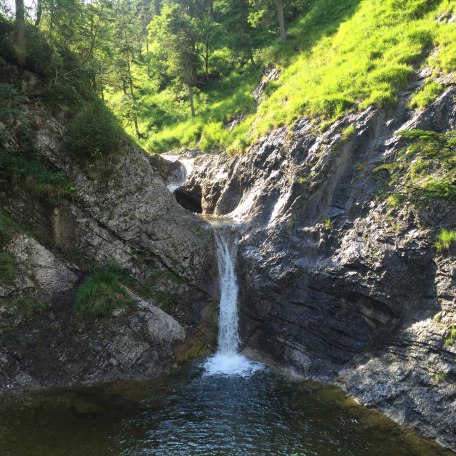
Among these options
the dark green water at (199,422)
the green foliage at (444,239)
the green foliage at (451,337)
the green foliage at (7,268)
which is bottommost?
the dark green water at (199,422)

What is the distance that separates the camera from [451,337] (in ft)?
36.6

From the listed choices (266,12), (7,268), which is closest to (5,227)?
(7,268)

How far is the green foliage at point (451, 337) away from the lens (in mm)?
11102

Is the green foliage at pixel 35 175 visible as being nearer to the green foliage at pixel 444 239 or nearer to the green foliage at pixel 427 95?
the green foliage at pixel 444 239

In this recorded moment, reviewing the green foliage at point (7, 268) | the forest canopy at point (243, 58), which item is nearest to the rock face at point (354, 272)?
the forest canopy at point (243, 58)

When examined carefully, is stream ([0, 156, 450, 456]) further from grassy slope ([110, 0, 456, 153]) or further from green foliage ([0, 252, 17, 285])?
grassy slope ([110, 0, 456, 153])

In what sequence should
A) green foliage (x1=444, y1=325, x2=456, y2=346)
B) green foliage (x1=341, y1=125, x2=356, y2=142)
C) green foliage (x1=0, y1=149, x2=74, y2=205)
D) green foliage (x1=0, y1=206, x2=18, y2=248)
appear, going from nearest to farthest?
green foliage (x1=444, y1=325, x2=456, y2=346) < green foliage (x1=0, y1=206, x2=18, y2=248) < green foliage (x1=0, y1=149, x2=74, y2=205) < green foliage (x1=341, y1=125, x2=356, y2=142)

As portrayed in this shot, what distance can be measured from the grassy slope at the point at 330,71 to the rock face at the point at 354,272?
59.4 inches

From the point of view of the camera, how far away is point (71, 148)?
16.0 metres

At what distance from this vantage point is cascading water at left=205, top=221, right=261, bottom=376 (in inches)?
562

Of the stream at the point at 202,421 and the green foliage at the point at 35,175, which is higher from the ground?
the green foliage at the point at 35,175

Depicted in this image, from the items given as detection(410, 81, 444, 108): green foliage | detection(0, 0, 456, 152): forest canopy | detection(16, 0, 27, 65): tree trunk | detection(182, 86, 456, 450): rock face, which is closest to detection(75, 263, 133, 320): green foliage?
detection(182, 86, 456, 450): rock face

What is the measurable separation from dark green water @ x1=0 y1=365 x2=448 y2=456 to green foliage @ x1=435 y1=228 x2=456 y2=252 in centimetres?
533

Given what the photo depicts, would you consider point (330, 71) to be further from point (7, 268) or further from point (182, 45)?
point (7, 268)
